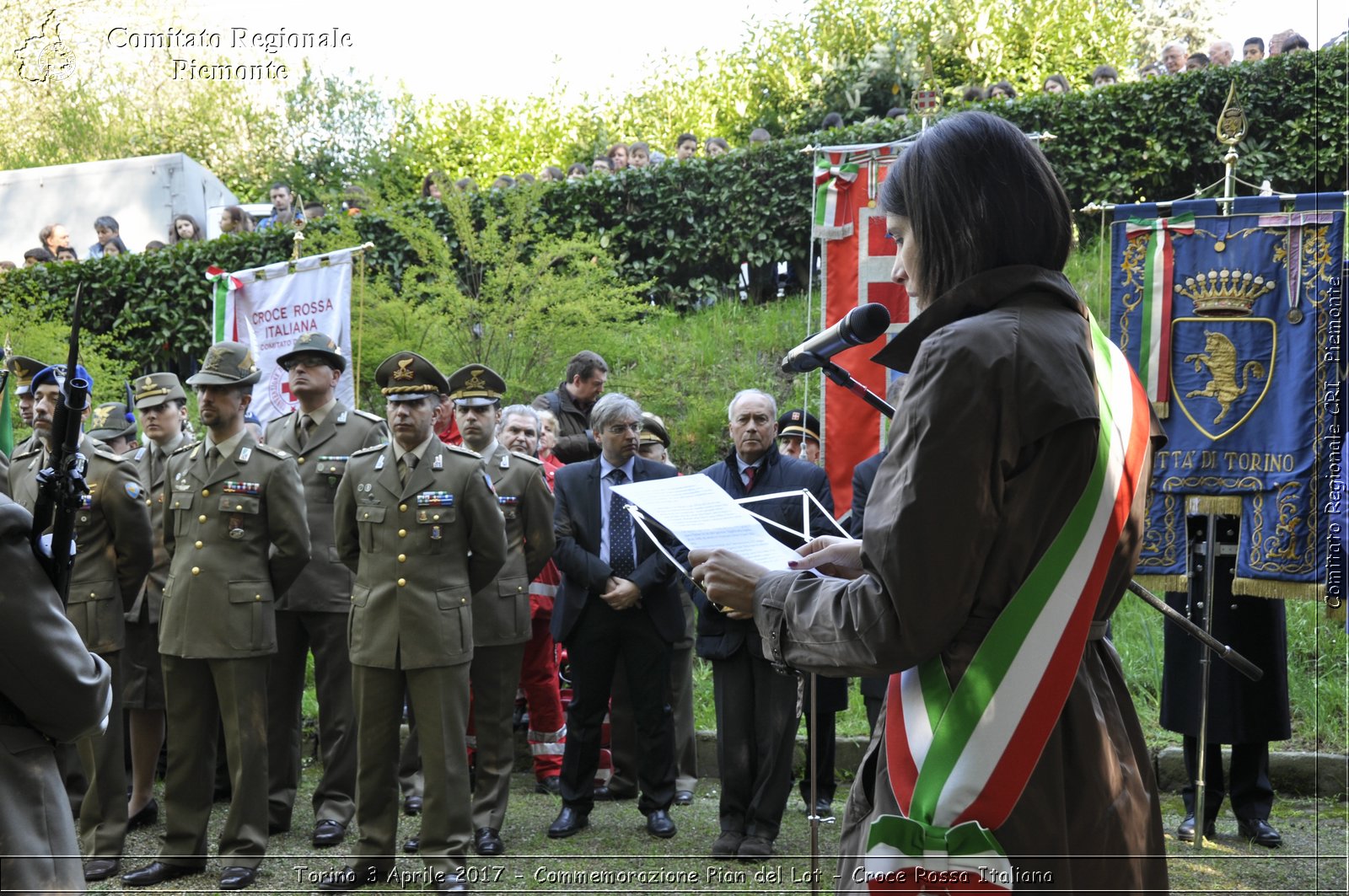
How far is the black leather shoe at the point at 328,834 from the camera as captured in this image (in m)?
5.88

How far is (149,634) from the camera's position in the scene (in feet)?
21.0

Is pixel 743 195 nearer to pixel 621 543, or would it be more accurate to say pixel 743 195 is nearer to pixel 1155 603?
pixel 621 543

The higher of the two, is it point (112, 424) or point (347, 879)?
point (112, 424)

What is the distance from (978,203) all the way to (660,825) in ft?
15.4

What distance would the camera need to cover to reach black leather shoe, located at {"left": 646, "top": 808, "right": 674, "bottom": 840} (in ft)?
19.9

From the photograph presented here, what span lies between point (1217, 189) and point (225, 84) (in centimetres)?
1478

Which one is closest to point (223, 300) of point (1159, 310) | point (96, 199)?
point (1159, 310)

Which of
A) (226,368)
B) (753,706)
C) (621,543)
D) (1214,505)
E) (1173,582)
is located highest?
(226,368)

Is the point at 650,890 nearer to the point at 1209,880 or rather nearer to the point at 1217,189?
the point at 1209,880

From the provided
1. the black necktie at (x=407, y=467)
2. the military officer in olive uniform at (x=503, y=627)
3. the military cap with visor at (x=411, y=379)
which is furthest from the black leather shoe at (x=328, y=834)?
the military cap with visor at (x=411, y=379)

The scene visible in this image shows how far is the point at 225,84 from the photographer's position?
19703 mm

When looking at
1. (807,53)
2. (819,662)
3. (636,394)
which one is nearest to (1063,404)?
(819,662)

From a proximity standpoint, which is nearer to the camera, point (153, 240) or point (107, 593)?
point (107, 593)

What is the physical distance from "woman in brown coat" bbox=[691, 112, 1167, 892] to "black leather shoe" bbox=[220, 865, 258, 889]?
409 centimetres
